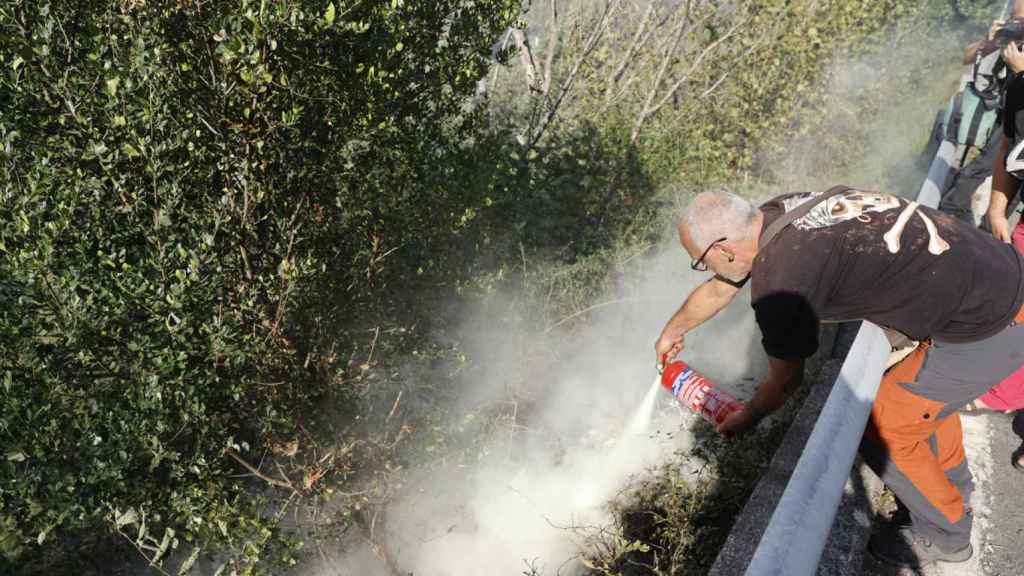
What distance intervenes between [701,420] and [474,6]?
2886mm

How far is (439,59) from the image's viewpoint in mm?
3379

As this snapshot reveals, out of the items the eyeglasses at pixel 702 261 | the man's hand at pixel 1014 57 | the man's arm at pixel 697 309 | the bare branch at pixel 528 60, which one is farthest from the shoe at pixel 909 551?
the bare branch at pixel 528 60

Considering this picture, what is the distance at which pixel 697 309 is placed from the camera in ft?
11.3

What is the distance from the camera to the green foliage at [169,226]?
221cm

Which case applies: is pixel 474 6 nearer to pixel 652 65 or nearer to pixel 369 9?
pixel 369 9

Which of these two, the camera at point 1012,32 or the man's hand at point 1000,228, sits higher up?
the camera at point 1012,32

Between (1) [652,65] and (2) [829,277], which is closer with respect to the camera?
(2) [829,277]

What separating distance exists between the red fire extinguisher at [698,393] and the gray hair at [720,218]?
0.99m

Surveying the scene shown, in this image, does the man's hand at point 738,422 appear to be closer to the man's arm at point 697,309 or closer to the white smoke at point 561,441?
the man's arm at point 697,309

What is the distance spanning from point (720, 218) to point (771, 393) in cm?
78

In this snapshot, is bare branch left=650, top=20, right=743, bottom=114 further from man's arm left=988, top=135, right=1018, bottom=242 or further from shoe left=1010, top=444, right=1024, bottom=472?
shoe left=1010, top=444, right=1024, bottom=472

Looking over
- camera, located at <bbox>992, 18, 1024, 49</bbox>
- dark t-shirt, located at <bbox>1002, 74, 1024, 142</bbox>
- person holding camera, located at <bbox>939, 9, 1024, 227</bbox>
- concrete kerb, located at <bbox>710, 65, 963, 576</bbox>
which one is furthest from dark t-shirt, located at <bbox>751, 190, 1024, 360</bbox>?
person holding camera, located at <bbox>939, 9, 1024, 227</bbox>

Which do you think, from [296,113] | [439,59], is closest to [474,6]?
[439,59]

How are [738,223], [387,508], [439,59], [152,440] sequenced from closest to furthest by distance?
[152,440]
[738,223]
[439,59]
[387,508]
